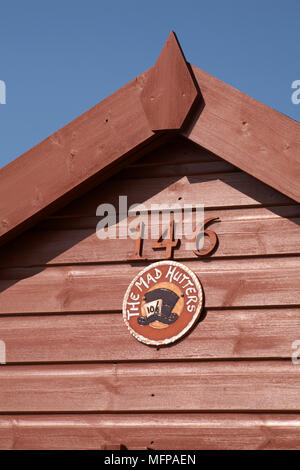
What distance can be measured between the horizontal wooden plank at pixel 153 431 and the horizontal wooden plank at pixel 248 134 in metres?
1.42

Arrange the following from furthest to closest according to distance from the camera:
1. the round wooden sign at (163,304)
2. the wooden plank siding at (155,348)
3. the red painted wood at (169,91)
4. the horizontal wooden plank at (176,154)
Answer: the horizontal wooden plank at (176,154) → the red painted wood at (169,91) → the round wooden sign at (163,304) → the wooden plank siding at (155,348)

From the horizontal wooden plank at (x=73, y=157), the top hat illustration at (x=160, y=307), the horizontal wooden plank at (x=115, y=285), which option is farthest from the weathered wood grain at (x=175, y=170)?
the top hat illustration at (x=160, y=307)

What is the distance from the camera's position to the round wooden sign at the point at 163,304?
443cm

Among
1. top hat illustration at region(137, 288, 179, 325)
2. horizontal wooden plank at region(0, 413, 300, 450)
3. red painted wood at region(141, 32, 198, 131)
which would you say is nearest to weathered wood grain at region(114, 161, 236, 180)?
red painted wood at region(141, 32, 198, 131)

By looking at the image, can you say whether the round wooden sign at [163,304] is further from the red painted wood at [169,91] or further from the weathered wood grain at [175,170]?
the red painted wood at [169,91]

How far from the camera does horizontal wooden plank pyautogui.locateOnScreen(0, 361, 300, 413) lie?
13.6 feet

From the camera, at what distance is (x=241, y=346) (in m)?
→ 4.29

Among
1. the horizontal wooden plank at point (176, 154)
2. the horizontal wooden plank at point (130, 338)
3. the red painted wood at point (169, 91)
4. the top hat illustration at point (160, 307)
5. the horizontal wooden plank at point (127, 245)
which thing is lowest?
the horizontal wooden plank at point (130, 338)

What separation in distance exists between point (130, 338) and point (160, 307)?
297 mm

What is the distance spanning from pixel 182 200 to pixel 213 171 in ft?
0.97

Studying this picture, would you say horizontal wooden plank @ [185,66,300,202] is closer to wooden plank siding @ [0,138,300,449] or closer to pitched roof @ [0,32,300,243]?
pitched roof @ [0,32,300,243]

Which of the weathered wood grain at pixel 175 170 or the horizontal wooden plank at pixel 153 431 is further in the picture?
the weathered wood grain at pixel 175 170

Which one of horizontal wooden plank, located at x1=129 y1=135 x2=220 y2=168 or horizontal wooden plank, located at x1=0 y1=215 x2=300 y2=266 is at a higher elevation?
horizontal wooden plank, located at x1=129 y1=135 x2=220 y2=168
